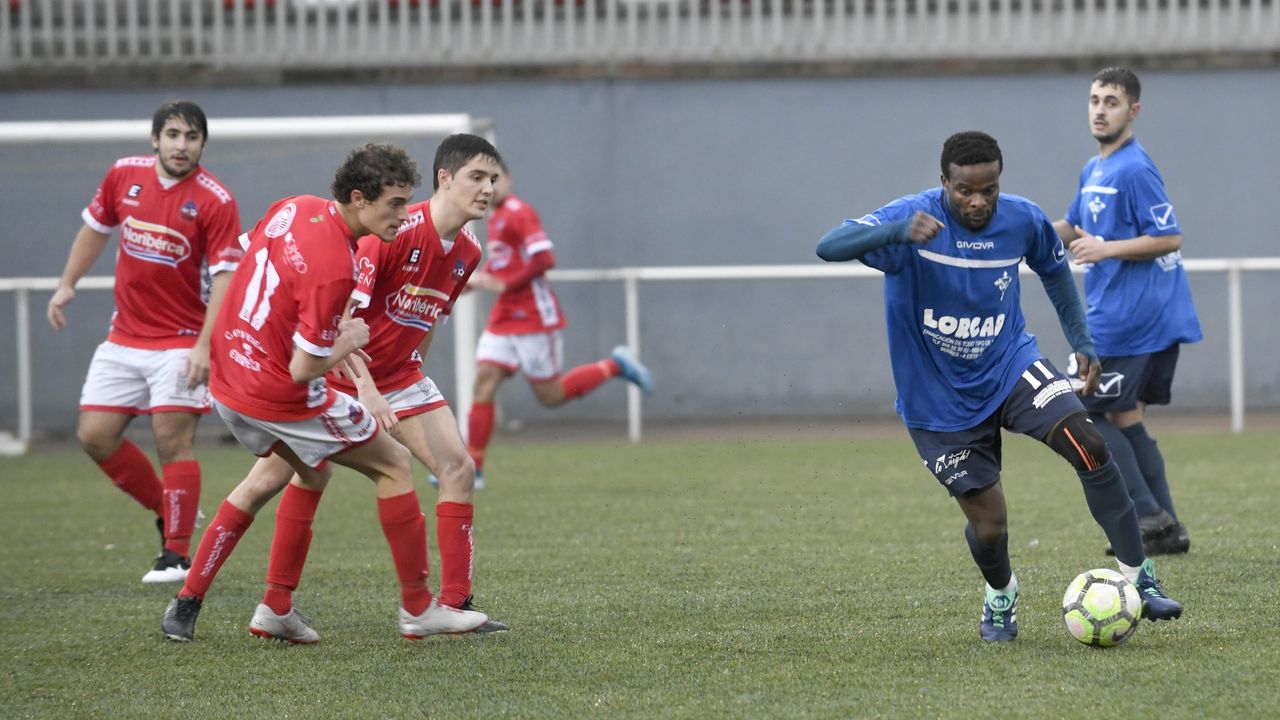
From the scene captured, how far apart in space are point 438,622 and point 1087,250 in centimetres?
277

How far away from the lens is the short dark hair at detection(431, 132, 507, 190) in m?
5.01

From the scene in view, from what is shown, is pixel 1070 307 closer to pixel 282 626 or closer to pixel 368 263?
pixel 368 263

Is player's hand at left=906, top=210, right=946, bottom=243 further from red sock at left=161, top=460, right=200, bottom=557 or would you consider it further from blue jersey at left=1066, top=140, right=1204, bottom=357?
red sock at left=161, top=460, right=200, bottom=557

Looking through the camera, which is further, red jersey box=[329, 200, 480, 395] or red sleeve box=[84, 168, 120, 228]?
red sleeve box=[84, 168, 120, 228]

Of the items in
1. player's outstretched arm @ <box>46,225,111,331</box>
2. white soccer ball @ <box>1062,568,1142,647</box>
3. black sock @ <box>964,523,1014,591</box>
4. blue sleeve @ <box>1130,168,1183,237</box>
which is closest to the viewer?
white soccer ball @ <box>1062,568,1142,647</box>

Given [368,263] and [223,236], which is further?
[223,236]

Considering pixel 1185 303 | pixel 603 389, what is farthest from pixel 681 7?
pixel 1185 303

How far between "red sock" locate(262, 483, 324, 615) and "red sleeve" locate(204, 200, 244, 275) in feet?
4.84

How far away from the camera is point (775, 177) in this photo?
14.0 meters

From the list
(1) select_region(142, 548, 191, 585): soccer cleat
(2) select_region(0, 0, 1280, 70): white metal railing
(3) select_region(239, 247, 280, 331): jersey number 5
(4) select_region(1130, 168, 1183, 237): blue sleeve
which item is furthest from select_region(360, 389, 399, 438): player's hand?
(2) select_region(0, 0, 1280, 70): white metal railing

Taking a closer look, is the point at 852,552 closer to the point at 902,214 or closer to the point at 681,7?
the point at 902,214

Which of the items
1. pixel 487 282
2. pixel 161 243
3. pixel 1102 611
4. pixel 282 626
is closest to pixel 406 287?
pixel 282 626

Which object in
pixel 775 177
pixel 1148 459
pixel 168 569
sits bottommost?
pixel 168 569

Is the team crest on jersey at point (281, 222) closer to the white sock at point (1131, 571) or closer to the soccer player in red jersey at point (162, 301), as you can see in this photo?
the soccer player in red jersey at point (162, 301)
